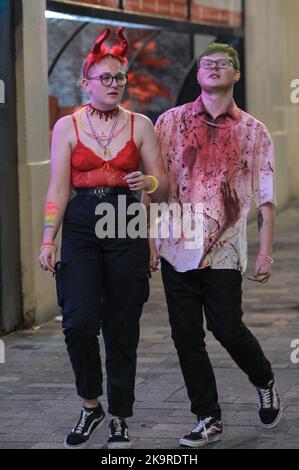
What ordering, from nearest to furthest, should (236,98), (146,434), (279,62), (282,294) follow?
1. (146,434)
2. (282,294)
3. (236,98)
4. (279,62)

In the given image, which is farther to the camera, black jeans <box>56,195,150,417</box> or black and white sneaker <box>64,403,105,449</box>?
black and white sneaker <box>64,403,105,449</box>

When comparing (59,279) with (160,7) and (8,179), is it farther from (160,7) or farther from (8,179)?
(160,7)

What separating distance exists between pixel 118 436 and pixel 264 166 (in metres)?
1.43

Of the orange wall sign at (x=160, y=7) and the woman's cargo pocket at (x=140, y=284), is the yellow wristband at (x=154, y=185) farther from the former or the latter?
the orange wall sign at (x=160, y=7)

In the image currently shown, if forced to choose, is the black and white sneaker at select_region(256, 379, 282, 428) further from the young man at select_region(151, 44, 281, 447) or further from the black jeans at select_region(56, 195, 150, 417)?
the black jeans at select_region(56, 195, 150, 417)

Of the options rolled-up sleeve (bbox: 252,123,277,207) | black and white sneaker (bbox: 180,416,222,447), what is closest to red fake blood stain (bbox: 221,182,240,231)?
rolled-up sleeve (bbox: 252,123,277,207)

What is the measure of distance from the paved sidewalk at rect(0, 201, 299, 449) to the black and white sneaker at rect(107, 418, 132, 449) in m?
0.09

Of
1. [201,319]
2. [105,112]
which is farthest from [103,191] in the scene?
[201,319]

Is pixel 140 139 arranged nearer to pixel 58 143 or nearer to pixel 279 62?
pixel 58 143

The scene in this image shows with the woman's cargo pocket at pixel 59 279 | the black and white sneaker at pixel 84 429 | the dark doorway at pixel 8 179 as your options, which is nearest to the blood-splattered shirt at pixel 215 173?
the woman's cargo pocket at pixel 59 279

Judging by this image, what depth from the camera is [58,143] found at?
547 centimetres

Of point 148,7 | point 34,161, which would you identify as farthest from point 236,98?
point 34,161

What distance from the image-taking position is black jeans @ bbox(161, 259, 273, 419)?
5.61 m
